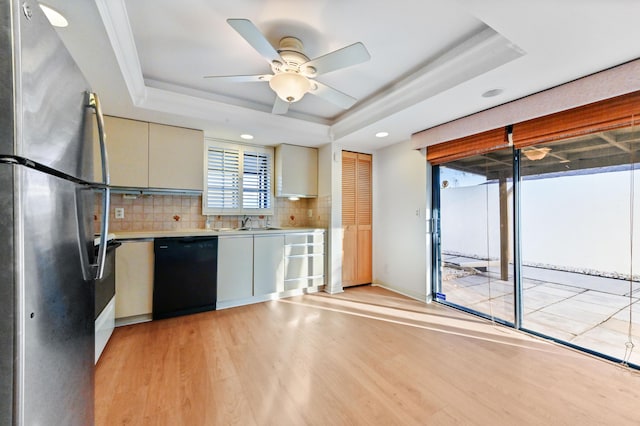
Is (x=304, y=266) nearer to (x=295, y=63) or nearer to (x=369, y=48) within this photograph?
(x=295, y=63)

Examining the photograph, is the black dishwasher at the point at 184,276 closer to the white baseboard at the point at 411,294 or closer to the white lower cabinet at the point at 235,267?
the white lower cabinet at the point at 235,267

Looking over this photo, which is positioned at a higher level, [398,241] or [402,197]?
[402,197]

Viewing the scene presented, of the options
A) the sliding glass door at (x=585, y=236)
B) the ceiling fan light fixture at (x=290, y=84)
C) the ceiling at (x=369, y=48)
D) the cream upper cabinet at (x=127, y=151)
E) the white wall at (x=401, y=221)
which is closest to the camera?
the ceiling at (x=369, y=48)

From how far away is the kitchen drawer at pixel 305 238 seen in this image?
11.6 ft

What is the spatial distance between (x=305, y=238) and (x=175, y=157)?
1890 millimetres

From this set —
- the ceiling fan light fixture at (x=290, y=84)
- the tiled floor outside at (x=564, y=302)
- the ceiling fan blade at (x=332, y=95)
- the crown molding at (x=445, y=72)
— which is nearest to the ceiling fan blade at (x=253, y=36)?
the ceiling fan light fixture at (x=290, y=84)

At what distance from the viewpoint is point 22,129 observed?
0.58 meters

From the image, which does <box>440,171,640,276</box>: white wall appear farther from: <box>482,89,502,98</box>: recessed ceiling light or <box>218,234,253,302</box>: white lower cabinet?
<box>218,234,253,302</box>: white lower cabinet

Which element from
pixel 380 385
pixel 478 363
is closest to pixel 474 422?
pixel 380 385

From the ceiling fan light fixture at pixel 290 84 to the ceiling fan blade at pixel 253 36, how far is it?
0.17m

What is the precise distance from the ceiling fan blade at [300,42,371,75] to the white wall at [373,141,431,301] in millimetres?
2044

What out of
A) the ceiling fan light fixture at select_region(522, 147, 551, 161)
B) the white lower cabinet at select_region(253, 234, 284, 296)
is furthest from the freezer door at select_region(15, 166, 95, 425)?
the ceiling fan light fixture at select_region(522, 147, 551, 161)

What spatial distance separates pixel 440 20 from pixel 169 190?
3.03 metres

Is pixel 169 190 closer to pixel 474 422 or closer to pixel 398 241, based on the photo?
pixel 398 241
